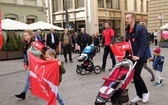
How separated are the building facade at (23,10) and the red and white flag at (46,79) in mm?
18783

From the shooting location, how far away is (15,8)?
24188 mm

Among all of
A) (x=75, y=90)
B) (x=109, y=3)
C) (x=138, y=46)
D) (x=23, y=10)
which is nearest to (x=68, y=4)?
(x=109, y=3)

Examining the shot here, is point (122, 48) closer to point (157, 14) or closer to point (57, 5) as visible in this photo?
point (157, 14)

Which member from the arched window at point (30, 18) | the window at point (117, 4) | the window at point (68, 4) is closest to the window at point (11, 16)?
the arched window at point (30, 18)

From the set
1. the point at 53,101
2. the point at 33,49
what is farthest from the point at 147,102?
the point at 33,49

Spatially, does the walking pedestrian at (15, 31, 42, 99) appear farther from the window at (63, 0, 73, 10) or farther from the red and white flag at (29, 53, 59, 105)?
the window at (63, 0, 73, 10)

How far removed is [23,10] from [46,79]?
2079cm

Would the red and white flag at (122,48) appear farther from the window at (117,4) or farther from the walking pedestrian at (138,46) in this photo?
the window at (117,4)

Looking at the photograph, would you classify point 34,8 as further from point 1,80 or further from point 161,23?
point 1,80

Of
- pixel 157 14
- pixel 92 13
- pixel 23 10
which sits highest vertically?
pixel 92 13

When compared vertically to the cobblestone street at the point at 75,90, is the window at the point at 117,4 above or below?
above

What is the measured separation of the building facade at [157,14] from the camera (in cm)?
2849

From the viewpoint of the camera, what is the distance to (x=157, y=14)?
97.3 ft

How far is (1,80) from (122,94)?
5854 millimetres
